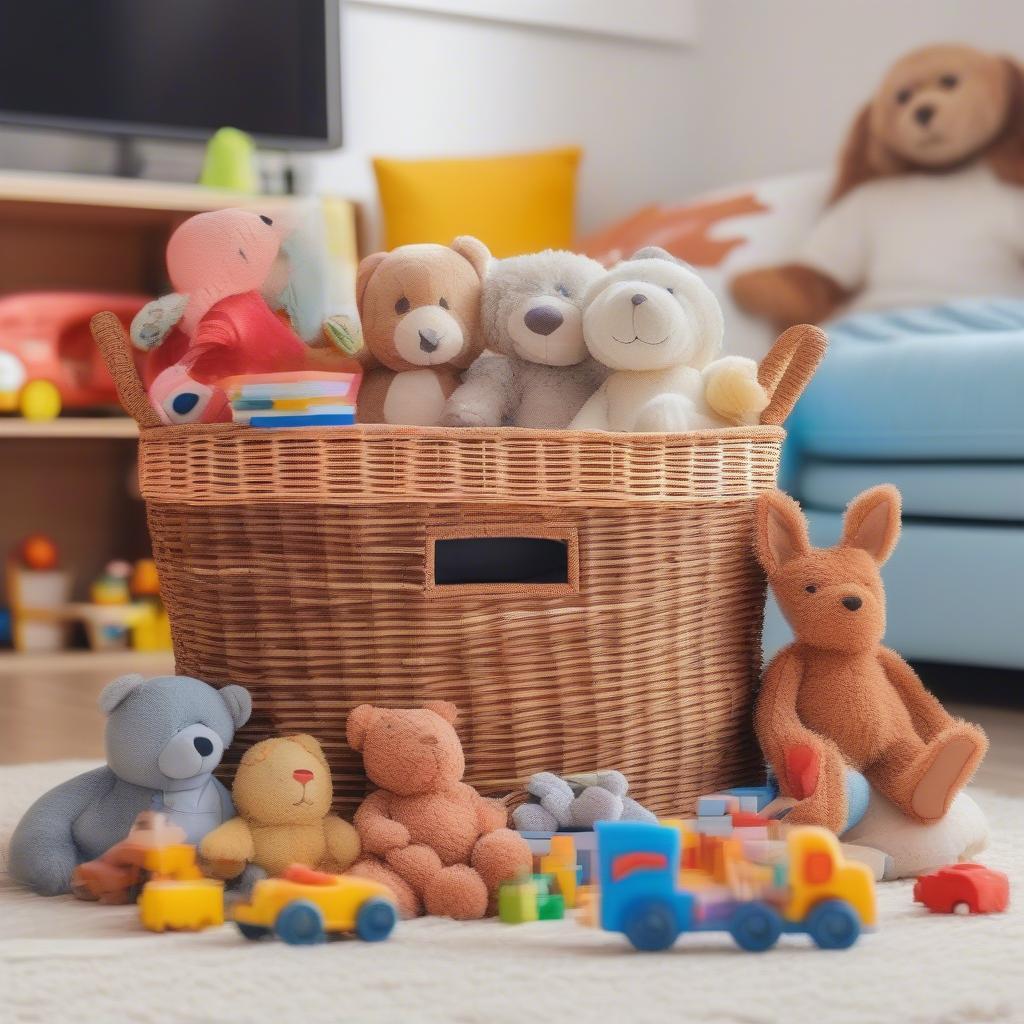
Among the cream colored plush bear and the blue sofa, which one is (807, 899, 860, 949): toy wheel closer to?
the cream colored plush bear

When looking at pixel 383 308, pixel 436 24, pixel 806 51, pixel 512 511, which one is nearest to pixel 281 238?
pixel 383 308

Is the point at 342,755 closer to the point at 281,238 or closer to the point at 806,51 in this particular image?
the point at 281,238

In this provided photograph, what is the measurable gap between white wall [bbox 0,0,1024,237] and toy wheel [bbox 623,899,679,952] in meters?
2.07

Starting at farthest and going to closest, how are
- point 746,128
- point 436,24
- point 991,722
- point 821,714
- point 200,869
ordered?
point 746,128, point 436,24, point 991,722, point 821,714, point 200,869

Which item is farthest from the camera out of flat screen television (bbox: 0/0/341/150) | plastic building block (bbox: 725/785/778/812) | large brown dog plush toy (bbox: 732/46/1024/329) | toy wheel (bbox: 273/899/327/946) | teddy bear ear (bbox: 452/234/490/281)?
flat screen television (bbox: 0/0/341/150)

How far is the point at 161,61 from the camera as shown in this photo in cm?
249

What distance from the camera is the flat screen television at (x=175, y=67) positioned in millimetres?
2377

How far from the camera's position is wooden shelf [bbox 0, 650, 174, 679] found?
223 cm

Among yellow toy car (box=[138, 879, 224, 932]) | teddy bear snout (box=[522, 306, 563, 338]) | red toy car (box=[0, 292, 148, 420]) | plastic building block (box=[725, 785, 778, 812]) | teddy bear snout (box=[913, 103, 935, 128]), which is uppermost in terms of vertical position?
teddy bear snout (box=[913, 103, 935, 128])

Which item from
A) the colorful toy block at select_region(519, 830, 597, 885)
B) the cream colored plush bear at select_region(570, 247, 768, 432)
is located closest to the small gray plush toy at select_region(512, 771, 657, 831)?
the colorful toy block at select_region(519, 830, 597, 885)

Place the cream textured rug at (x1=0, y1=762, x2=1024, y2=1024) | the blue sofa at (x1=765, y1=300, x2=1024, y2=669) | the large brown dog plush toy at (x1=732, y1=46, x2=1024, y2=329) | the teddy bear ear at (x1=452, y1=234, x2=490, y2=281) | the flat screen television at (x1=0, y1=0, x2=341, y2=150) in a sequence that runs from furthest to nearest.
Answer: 1. the flat screen television at (x1=0, y1=0, x2=341, y2=150)
2. the large brown dog plush toy at (x1=732, y1=46, x2=1024, y2=329)
3. the blue sofa at (x1=765, y1=300, x2=1024, y2=669)
4. the teddy bear ear at (x1=452, y1=234, x2=490, y2=281)
5. the cream textured rug at (x1=0, y1=762, x2=1024, y2=1024)

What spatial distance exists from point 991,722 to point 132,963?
1121 mm

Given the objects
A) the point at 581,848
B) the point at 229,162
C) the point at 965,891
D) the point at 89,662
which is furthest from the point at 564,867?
the point at 229,162

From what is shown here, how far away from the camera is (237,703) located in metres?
0.99
